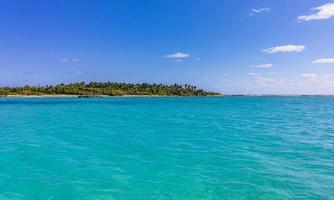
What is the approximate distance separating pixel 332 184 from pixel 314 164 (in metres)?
3.75

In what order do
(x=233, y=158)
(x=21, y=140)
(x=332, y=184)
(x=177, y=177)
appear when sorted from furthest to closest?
(x=21, y=140) < (x=233, y=158) < (x=177, y=177) < (x=332, y=184)

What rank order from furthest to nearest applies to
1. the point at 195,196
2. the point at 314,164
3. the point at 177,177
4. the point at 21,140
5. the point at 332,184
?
1. the point at 21,140
2. the point at 314,164
3. the point at 177,177
4. the point at 332,184
5. the point at 195,196

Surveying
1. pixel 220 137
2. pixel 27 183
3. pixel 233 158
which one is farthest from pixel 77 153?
pixel 220 137

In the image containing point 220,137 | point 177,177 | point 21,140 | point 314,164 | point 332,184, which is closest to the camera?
point 332,184

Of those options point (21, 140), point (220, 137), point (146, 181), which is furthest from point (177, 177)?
point (21, 140)

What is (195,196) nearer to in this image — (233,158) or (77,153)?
(233,158)

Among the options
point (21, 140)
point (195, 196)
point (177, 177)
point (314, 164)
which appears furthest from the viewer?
point (21, 140)

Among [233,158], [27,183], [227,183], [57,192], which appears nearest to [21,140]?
[27,183]

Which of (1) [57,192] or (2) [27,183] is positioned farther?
(2) [27,183]

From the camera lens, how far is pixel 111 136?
2819 cm

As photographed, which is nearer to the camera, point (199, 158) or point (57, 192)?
point (57, 192)

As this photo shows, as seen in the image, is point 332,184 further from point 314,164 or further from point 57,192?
→ point 57,192

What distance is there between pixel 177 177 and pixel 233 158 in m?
5.18

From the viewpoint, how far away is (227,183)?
527 inches
